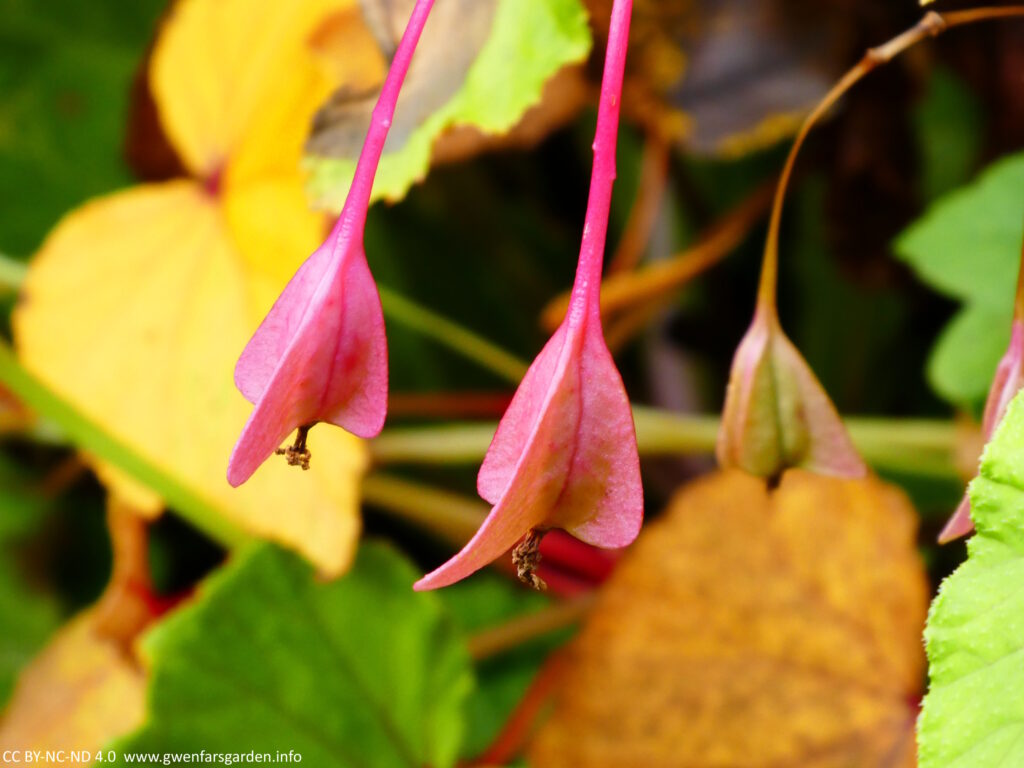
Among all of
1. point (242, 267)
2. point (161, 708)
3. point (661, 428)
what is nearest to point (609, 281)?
point (661, 428)

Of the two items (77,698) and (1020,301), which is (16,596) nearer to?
(77,698)

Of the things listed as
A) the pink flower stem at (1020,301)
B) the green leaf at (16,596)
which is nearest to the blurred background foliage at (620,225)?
the green leaf at (16,596)

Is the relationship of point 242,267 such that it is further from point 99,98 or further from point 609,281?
point 99,98

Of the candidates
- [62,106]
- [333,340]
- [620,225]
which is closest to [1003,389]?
[333,340]

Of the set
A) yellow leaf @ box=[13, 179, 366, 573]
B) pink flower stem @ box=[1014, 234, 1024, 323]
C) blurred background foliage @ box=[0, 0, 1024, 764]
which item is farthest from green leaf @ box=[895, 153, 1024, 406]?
yellow leaf @ box=[13, 179, 366, 573]

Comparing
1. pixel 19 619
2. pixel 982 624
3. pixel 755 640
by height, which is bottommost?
pixel 19 619

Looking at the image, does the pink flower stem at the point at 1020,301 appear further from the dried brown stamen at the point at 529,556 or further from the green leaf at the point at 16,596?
the green leaf at the point at 16,596

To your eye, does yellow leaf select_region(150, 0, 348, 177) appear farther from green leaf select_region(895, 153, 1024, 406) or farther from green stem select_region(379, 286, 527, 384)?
green leaf select_region(895, 153, 1024, 406)
